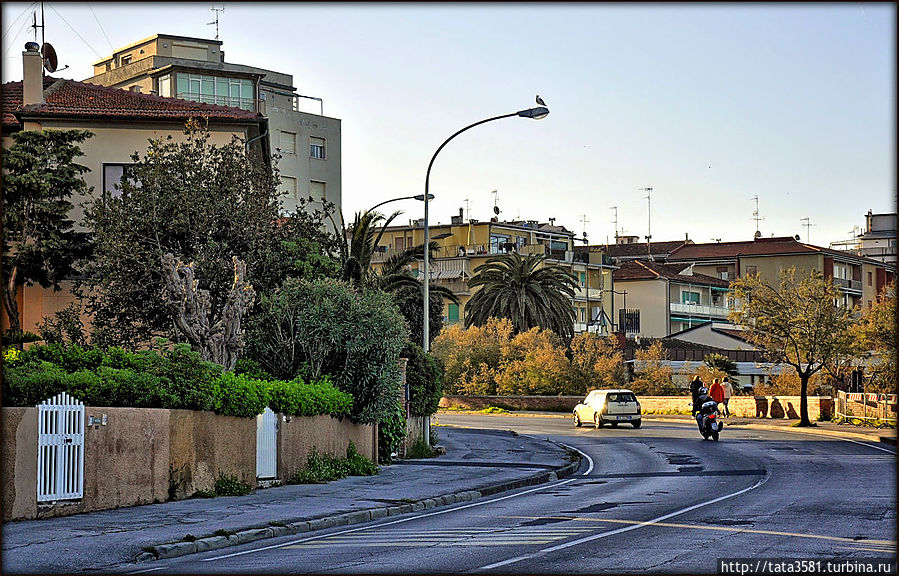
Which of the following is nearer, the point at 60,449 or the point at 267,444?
the point at 60,449

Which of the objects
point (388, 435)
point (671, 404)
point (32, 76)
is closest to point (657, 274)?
point (671, 404)

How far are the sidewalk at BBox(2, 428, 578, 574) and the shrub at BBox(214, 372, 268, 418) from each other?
5.23 ft

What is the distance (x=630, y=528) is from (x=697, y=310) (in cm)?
8303

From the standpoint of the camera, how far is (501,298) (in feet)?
222

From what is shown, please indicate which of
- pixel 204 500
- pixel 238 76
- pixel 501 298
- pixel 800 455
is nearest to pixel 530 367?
pixel 501 298

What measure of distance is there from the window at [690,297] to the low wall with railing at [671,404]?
3555cm

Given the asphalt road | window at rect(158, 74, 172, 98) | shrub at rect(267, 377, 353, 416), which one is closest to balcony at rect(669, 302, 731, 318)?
window at rect(158, 74, 172, 98)

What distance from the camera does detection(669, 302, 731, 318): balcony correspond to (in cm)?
9351

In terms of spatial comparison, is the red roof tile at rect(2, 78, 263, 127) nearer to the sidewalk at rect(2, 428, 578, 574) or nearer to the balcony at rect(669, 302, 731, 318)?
the sidewalk at rect(2, 428, 578, 574)

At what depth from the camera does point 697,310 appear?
9631 centimetres

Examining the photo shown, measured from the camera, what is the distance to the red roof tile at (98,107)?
33562mm

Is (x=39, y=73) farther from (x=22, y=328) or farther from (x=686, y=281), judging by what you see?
(x=686, y=281)

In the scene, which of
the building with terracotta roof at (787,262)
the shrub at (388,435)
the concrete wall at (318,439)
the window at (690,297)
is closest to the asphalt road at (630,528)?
the concrete wall at (318,439)

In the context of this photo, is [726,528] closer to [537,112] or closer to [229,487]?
[229,487]
